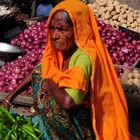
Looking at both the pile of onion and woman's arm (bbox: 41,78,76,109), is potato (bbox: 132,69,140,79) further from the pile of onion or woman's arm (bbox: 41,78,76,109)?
woman's arm (bbox: 41,78,76,109)

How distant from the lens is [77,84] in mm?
3041

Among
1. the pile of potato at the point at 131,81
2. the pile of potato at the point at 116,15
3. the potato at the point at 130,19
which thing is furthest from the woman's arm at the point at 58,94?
the potato at the point at 130,19

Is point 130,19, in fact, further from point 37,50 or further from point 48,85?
point 48,85

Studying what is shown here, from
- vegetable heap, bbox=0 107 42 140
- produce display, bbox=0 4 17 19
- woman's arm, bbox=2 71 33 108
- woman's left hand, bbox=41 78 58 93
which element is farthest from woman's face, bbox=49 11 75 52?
produce display, bbox=0 4 17 19

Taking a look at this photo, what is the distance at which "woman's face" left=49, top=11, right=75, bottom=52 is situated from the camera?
3.18 meters

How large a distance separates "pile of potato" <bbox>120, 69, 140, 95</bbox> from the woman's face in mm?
2286

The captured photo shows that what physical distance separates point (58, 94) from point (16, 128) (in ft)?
2.34

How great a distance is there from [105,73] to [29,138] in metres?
0.80

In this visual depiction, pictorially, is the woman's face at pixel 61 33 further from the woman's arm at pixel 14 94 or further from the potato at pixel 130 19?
the potato at pixel 130 19

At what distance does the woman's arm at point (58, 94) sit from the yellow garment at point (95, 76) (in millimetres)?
43

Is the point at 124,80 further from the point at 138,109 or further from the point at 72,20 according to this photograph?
the point at 72,20

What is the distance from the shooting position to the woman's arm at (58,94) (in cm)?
309

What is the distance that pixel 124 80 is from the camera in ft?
18.3

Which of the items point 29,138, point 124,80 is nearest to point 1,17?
point 124,80
